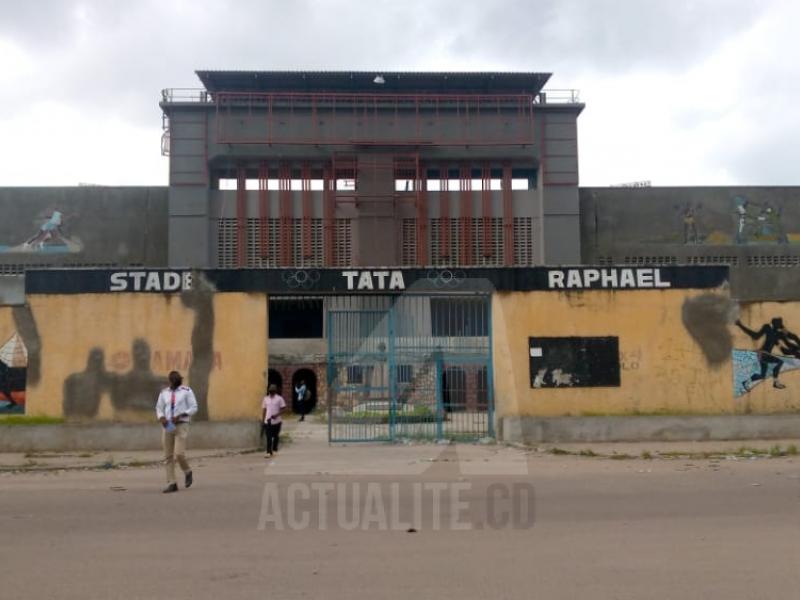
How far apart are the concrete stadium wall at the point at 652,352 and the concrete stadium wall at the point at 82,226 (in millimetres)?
29732

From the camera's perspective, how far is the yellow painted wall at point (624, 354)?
19.6 m

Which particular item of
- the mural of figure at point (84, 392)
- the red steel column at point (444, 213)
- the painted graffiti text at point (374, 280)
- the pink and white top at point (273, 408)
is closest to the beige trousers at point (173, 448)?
the pink and white top at point (273, 408)

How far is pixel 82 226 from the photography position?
45500 mm

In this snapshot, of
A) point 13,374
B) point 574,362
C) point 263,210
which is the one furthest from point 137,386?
point 263,210

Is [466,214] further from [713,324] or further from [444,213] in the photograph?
[713,324]

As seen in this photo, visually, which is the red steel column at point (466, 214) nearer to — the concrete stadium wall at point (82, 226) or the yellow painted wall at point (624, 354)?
the concrete stadium wall at point (82, 226)

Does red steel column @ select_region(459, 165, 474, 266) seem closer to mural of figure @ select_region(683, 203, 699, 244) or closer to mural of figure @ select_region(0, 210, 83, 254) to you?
mural of figure @ select_region(683, 203, 699, 244)

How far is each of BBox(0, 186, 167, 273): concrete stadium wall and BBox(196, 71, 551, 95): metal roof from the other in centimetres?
700

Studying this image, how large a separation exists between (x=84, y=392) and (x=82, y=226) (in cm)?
2893

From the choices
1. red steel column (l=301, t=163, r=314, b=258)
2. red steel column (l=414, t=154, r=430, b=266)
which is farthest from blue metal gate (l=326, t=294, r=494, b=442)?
red steel column (l=301, t=163, r=314, b=258)

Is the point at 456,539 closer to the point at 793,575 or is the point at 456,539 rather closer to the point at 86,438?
the point at 793,575

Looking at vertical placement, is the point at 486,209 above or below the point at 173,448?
above

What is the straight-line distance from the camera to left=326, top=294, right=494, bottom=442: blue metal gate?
1994 cm

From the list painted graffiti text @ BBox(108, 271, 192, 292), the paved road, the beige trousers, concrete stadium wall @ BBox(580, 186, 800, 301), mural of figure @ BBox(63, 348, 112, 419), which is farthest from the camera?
concrete stadium wall @ BBox(580, 186, 800, 301)
